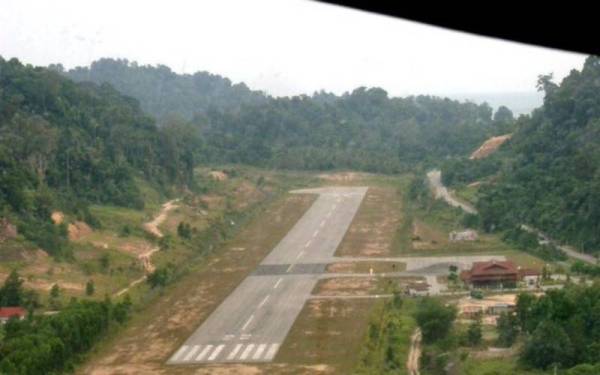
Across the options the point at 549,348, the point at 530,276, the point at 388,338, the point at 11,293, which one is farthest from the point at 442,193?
the point at 549,348

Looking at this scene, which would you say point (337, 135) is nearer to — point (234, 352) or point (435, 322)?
point (435, 322)

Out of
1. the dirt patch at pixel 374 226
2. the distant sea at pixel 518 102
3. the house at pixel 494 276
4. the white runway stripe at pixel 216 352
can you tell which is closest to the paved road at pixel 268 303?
the white runway stripe at pixel 216 352

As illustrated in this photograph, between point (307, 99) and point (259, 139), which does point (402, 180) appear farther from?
point (307, 99)

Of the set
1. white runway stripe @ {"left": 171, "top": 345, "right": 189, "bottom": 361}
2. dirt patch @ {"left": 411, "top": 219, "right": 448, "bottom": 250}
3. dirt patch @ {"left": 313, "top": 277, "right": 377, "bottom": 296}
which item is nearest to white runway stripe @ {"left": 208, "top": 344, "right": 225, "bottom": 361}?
white runway stripe @ {"left": 171, "top": 345, "right": 189, "bottom": 361}

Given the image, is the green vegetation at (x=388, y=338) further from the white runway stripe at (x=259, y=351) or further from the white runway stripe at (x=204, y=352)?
the white runway stripe at (x=204, y=352)

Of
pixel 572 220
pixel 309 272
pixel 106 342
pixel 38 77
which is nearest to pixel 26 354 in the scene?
pixel 106 342

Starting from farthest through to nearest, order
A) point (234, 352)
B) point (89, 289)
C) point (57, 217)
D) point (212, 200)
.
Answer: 1. point (212, 200)
2. point (57, 217)
3. point (89, 289)
4. point (234, 352)
